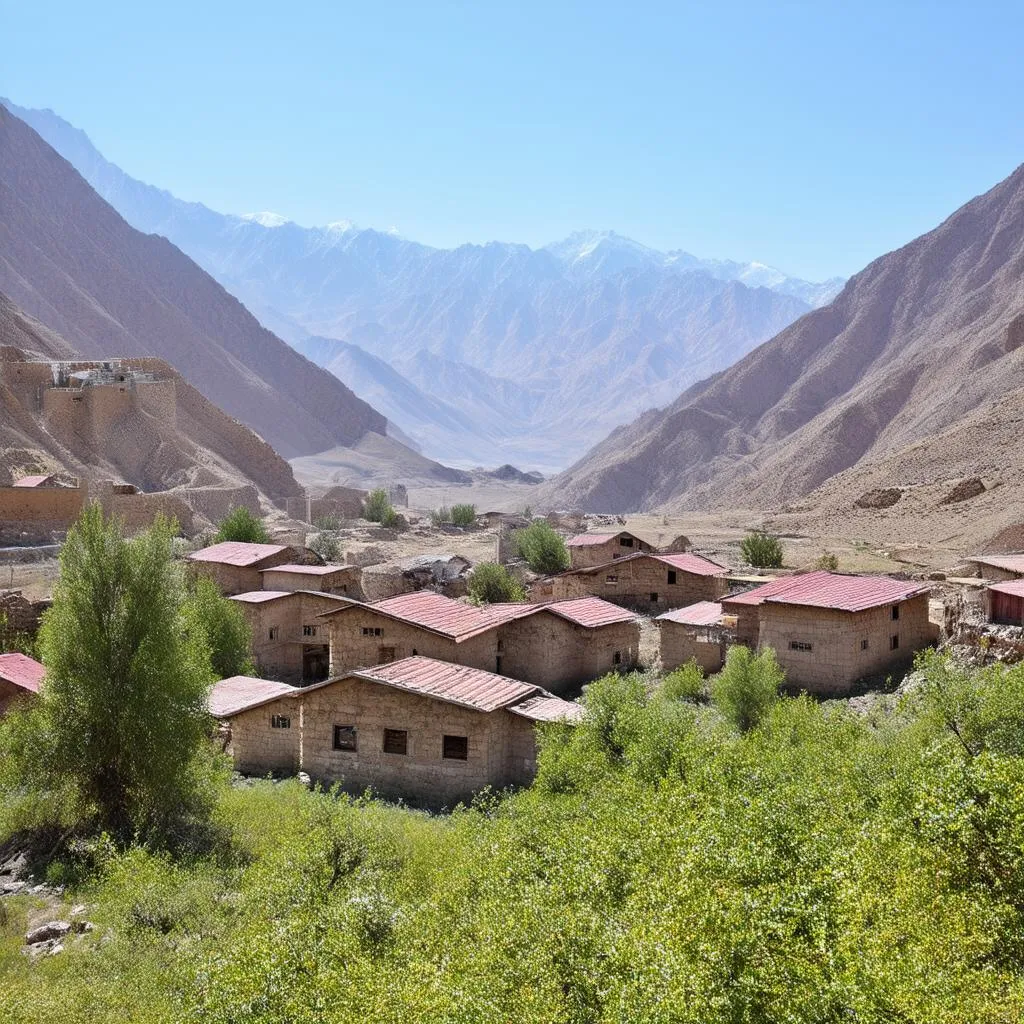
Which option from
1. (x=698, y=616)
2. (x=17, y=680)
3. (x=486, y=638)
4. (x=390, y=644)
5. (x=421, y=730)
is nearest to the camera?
(x=421, y=730)

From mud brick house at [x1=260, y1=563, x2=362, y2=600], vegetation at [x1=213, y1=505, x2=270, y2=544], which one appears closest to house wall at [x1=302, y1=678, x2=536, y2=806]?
mud brick house at [x1=260, y1=563, x2=362, y2=600]

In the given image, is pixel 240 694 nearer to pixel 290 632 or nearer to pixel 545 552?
pixel 290 632

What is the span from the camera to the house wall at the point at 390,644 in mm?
24734

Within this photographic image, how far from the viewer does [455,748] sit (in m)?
20.3

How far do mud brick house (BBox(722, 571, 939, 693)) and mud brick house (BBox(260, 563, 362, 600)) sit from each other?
1437 cm

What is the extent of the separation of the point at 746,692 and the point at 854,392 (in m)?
88.5

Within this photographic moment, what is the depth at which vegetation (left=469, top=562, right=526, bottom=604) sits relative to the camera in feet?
122

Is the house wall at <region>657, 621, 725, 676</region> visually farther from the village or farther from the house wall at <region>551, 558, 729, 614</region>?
the house wall at <region>551, 558, 729, 614</region>

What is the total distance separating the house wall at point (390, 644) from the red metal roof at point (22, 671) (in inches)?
257

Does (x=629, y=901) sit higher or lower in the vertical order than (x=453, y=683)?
higher

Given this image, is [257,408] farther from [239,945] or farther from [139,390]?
[239,945]

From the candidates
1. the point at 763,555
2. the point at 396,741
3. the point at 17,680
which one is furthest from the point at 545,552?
the point at 17,680

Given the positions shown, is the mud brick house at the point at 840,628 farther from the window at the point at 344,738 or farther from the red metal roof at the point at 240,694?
the red metal roof at the point at 240,694

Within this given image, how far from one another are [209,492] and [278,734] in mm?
36616
